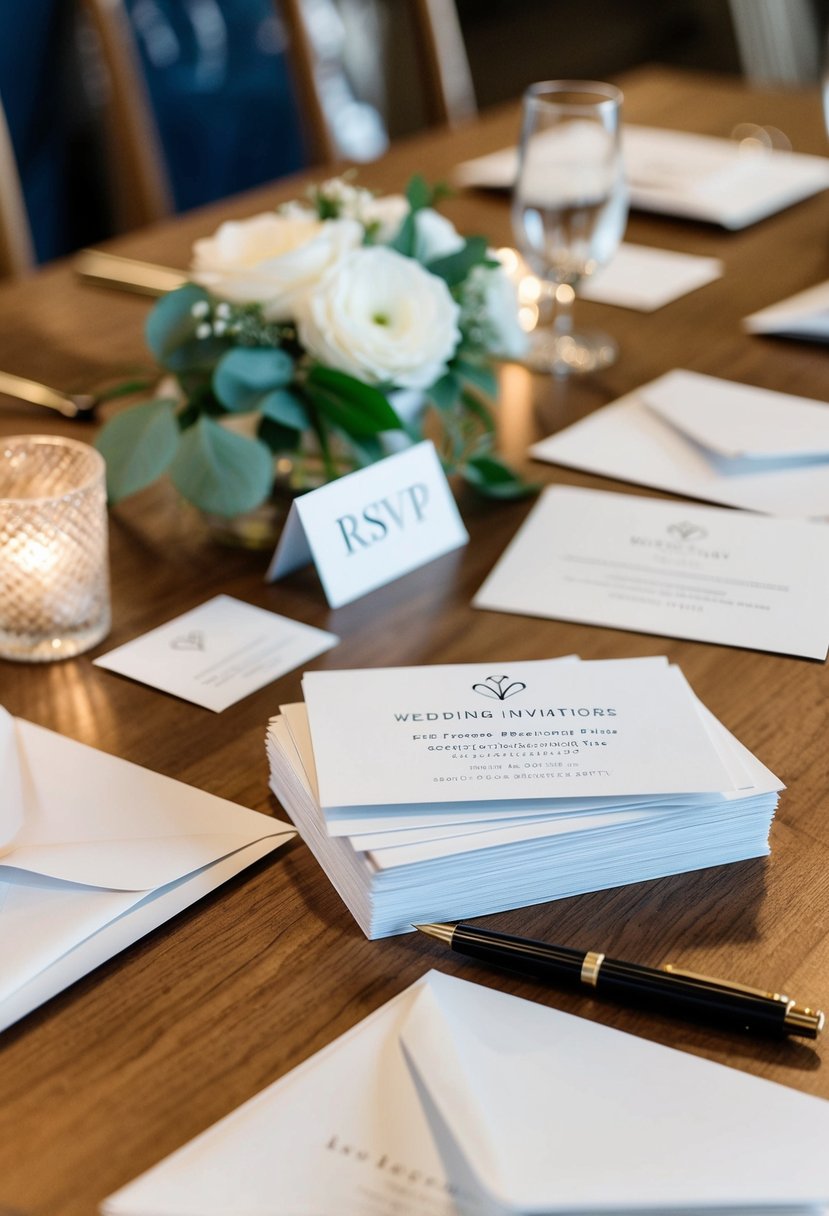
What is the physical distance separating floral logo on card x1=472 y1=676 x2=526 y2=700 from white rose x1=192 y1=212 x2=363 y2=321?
0.35 metres

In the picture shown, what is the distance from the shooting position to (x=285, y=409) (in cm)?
91

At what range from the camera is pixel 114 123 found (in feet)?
5.99

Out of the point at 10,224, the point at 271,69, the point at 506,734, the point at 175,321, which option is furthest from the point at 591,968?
the point at 271,69

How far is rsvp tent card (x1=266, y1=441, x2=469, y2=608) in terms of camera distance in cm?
88

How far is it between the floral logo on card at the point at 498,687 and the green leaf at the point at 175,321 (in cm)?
39

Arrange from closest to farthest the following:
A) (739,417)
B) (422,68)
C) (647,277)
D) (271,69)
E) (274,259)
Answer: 1. (274,259)
2. (739,417)
3. (647,277)
4. (422,68)
5. (271,69)

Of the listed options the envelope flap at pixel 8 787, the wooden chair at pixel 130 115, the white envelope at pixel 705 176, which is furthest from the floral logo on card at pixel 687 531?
the wooden chair at pixel 130 115

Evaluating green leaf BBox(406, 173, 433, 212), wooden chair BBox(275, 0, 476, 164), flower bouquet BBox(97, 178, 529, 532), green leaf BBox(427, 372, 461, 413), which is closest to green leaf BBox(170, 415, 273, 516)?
flower bouquet BBox(97, 178, 529, 532)

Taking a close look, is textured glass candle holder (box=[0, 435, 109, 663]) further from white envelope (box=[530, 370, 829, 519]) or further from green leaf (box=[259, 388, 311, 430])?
white envelope (box=[530, 370, 829, 519])

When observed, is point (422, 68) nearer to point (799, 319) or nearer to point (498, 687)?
point (799, 319)

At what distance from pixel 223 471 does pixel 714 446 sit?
1.38ft

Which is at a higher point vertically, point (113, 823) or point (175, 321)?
point (175, 321)

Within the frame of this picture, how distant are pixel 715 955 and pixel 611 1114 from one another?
112 mm

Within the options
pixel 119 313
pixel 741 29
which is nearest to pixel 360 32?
pixel 741 29
